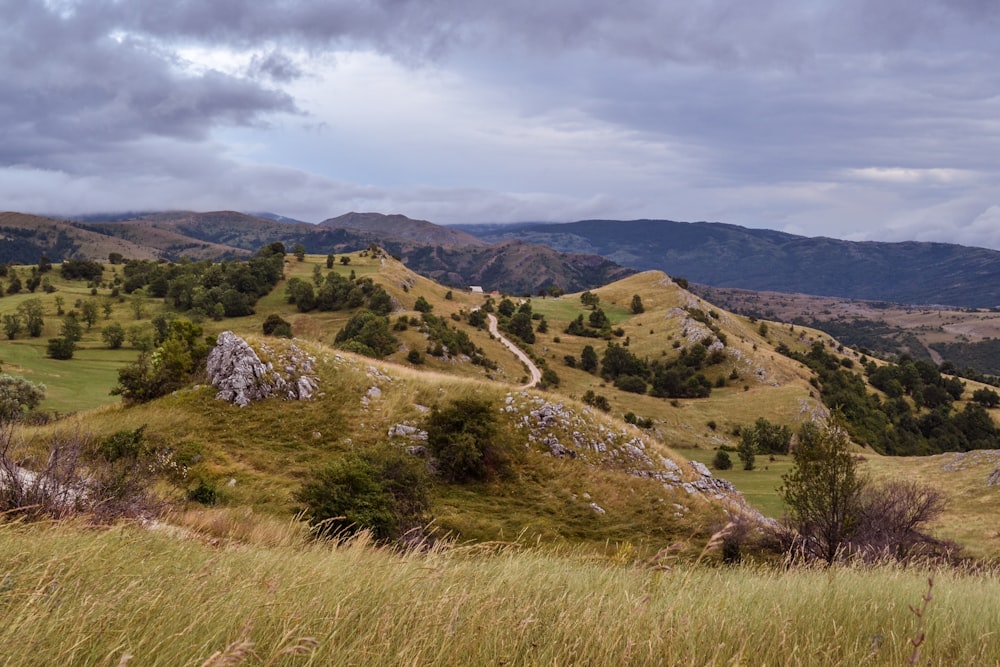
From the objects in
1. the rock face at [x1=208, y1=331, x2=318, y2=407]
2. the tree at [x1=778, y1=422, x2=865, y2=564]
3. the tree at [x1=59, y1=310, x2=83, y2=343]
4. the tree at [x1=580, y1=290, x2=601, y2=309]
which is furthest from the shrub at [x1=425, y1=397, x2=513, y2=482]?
the tree at [x1=580, y1=290, x2=601, y2=309]

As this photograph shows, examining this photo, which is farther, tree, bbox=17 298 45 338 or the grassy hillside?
tree, bbox=17 298 45 338

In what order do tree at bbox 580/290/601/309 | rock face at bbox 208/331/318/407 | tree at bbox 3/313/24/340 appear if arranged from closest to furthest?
rock face at bbox 208/331/318/407 < tree at bbox 3/313/24/340 < tree at bbox 580/290/601/309

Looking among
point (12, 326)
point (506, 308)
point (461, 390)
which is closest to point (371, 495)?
point (461, 390)

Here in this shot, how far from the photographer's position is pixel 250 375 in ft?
89.6

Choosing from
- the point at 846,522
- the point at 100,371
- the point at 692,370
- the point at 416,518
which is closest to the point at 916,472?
the point at 846,522

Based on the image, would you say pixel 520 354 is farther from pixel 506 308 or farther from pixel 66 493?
pixel 66 493

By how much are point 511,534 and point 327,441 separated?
31.2 ft

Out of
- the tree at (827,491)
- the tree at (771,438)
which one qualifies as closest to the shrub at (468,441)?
the tree at (827,491)

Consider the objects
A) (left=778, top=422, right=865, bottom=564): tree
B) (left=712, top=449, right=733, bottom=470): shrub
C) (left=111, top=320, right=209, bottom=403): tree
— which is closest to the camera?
(left=778, top=422, right=865, bottom=564): tree

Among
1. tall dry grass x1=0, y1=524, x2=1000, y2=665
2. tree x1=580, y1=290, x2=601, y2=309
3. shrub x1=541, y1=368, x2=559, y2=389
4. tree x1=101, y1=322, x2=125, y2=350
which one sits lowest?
shrub x1=541, y1=368, x2=559, y2=389

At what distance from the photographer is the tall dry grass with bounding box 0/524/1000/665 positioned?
2824 mm

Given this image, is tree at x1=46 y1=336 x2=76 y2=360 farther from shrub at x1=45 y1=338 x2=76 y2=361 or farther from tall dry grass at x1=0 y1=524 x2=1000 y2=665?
tall dry grass at x1=0 y1=524 x2=1000 y2=665

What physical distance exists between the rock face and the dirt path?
199 feet

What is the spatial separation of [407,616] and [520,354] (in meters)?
105
